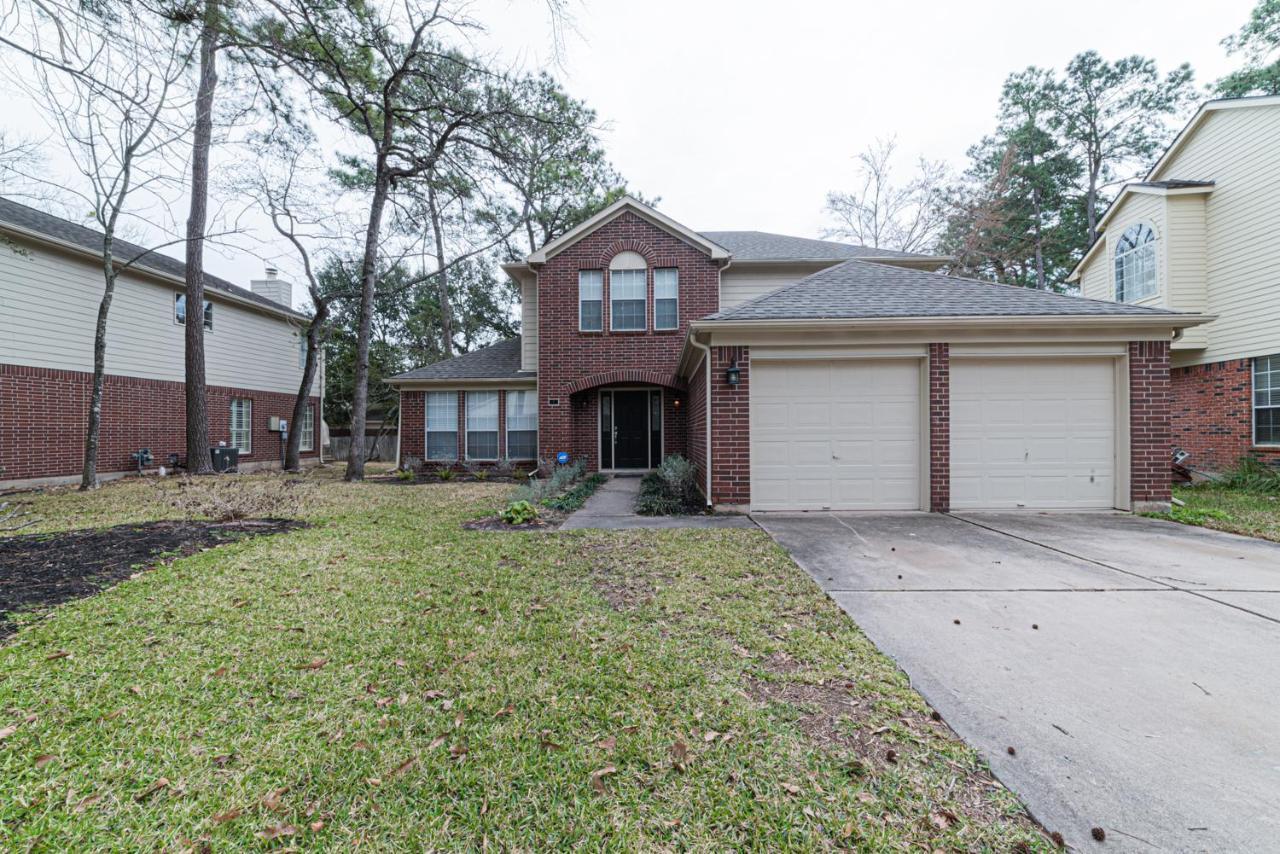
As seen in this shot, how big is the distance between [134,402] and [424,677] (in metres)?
15.0

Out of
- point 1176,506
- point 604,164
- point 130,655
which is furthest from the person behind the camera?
point 604,164

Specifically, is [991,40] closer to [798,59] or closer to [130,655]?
[798,59]

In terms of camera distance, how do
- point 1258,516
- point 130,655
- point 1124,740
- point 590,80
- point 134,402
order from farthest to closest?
1. point 134,402
2. point 1258,516
3. point 590,80
4. point 130,655
5. point 1124,740

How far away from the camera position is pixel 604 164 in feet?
66.9

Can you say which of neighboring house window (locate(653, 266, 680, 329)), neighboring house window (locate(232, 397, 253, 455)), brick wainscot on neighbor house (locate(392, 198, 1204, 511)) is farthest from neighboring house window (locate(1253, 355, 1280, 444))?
neighboring house window (locate(232, 397, 253, 455))

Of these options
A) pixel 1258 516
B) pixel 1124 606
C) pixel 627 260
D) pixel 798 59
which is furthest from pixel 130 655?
pixel 798 59

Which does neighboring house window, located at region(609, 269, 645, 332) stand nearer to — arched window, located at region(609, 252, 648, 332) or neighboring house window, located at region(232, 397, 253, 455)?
arched window, located at region(609, 252, 648, 332)

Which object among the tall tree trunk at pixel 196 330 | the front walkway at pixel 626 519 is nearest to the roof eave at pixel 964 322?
the front walkway at pixel 626 519

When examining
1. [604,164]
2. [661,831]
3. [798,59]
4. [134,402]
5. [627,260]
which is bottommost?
[661,831]

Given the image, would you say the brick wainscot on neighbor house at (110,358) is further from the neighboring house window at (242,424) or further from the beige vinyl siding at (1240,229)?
the beige vinyl siding at (1240,229)

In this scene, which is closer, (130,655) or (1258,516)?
(130,655)

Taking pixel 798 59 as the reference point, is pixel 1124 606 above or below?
below

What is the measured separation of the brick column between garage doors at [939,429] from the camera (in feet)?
23.0

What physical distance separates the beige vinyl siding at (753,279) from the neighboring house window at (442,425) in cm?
811
